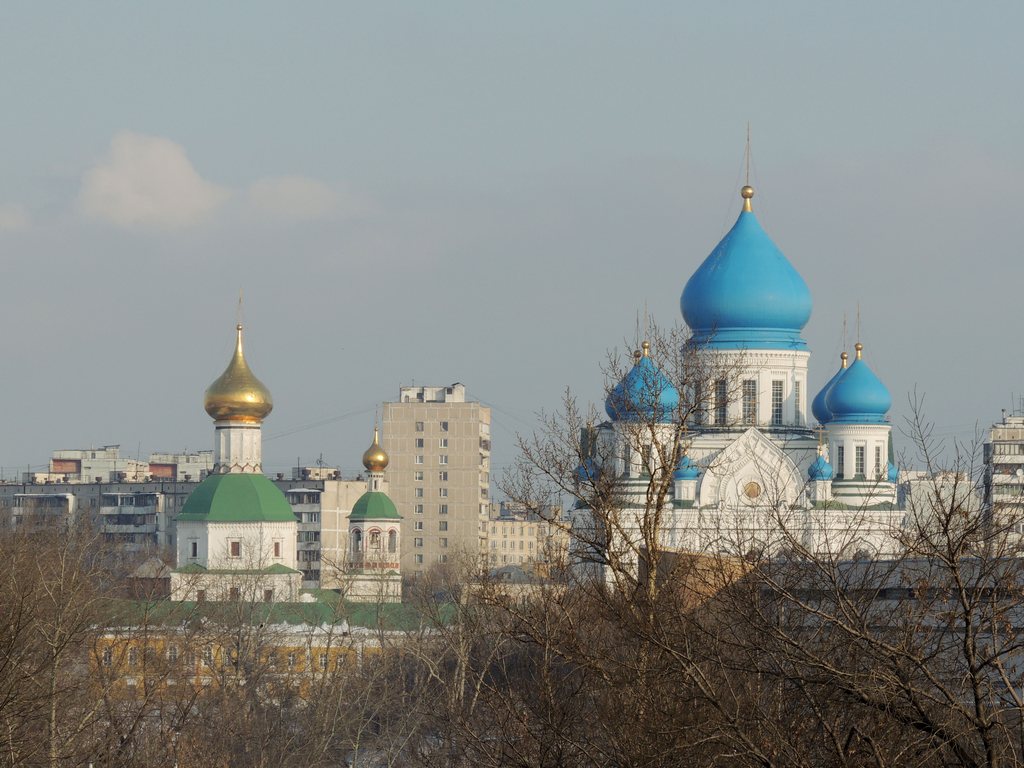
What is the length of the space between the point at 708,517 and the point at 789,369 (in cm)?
441

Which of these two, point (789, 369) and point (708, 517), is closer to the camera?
point (708, 517)

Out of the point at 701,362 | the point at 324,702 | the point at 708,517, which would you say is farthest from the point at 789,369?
the point at 701,362

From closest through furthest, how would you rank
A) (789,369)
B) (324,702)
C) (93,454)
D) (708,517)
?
(324,702)
(708,517)
(789,369)
(93,454)

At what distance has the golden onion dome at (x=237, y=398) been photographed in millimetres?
Result: 46219

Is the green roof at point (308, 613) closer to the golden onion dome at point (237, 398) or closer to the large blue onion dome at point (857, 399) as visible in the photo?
the golden onion dome at point (237, 398)

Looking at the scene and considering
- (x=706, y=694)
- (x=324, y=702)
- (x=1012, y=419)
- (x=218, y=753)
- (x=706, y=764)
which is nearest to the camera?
(x=706, y=694)

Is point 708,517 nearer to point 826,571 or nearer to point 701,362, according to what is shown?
point 701,362

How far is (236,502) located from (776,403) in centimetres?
1135

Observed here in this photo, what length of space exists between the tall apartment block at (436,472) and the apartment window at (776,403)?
35840mm

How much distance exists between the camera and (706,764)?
1033 centimetres

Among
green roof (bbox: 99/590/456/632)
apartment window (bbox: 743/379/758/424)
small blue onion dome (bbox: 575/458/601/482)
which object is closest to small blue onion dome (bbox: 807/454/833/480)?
apartment window (bbox: 743/379/758/424)

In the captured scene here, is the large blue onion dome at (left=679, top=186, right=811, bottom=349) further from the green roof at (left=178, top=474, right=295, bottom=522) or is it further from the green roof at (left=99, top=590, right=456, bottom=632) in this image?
the green roof at (left=178, top=474, right=295, bottom=522)

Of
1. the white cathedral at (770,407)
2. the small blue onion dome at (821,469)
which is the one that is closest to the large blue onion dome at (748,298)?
the white cathedral at (770,407)

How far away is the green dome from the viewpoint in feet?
156
